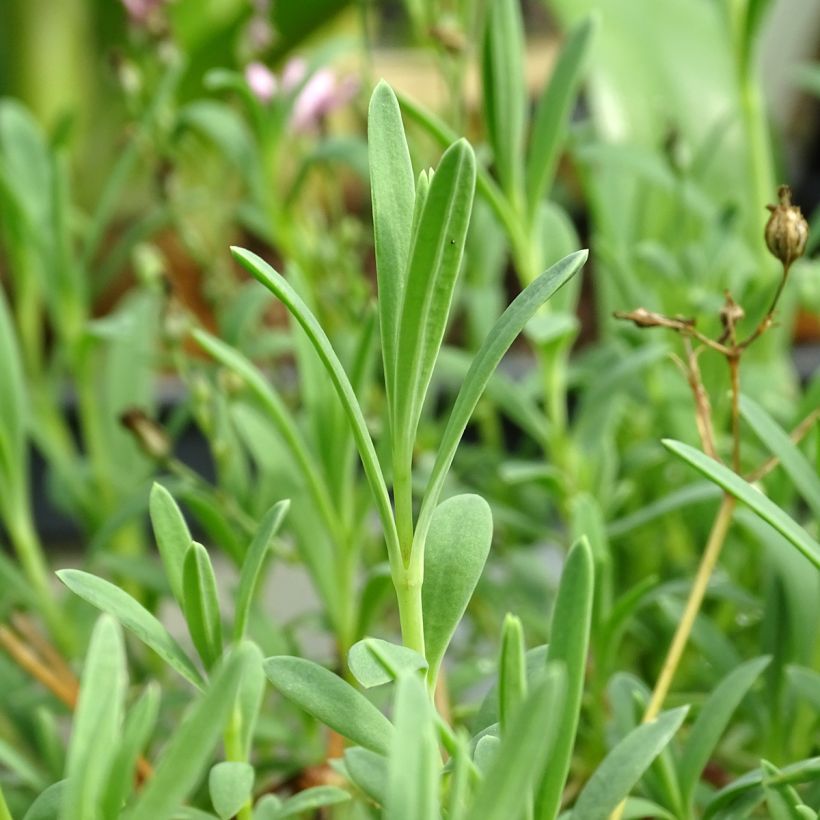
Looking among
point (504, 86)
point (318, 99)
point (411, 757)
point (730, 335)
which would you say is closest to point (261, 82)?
point (318, 99)

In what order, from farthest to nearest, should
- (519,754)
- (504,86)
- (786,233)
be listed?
(504,86) → (786,233) → (519,754)

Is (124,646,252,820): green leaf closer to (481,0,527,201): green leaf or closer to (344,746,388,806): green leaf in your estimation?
(344,746,388,806): green leaf

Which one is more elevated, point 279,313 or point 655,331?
point 655,331

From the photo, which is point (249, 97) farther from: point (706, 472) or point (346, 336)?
point (706, 472)

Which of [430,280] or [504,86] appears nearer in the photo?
[430,280]

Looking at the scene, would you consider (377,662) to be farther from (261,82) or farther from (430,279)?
(261,82)

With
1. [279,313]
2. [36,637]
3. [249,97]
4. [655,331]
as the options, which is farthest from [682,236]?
[279,313]
